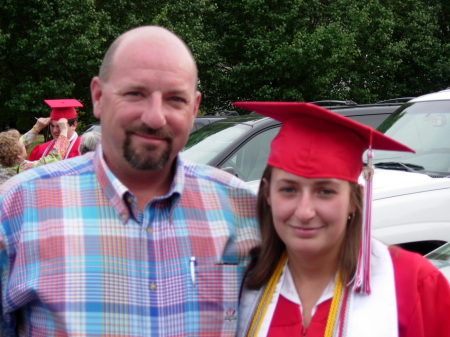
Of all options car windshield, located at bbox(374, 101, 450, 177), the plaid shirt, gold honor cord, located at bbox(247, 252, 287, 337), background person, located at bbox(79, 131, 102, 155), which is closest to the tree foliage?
background person, located at bbox(79, 131, 102, 155)

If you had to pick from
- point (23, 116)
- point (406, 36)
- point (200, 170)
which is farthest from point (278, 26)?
point (200, 170)

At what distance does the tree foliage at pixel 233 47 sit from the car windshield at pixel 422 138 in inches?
599

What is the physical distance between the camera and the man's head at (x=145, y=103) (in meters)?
2.14

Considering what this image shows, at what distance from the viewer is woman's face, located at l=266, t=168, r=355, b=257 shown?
2.18 m

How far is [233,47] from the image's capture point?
23.0 m

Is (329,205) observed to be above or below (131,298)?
above

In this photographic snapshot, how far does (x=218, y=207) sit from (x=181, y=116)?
398 mm

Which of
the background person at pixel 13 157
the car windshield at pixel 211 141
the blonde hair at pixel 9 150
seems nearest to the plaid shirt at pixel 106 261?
the car windshield at pixel 211 141

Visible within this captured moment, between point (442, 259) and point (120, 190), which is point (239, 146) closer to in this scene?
point (442, 259)

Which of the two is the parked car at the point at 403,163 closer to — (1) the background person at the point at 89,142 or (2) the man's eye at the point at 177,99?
(1) the background person at the point at 89,142

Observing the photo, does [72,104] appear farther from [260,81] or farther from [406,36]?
[406,36]

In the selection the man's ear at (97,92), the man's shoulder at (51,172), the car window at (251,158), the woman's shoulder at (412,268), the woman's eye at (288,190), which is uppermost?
the car window at (251,158)

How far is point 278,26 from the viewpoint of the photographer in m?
22.0

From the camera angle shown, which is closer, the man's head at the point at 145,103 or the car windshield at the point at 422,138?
the man's head at the point at 145,103
